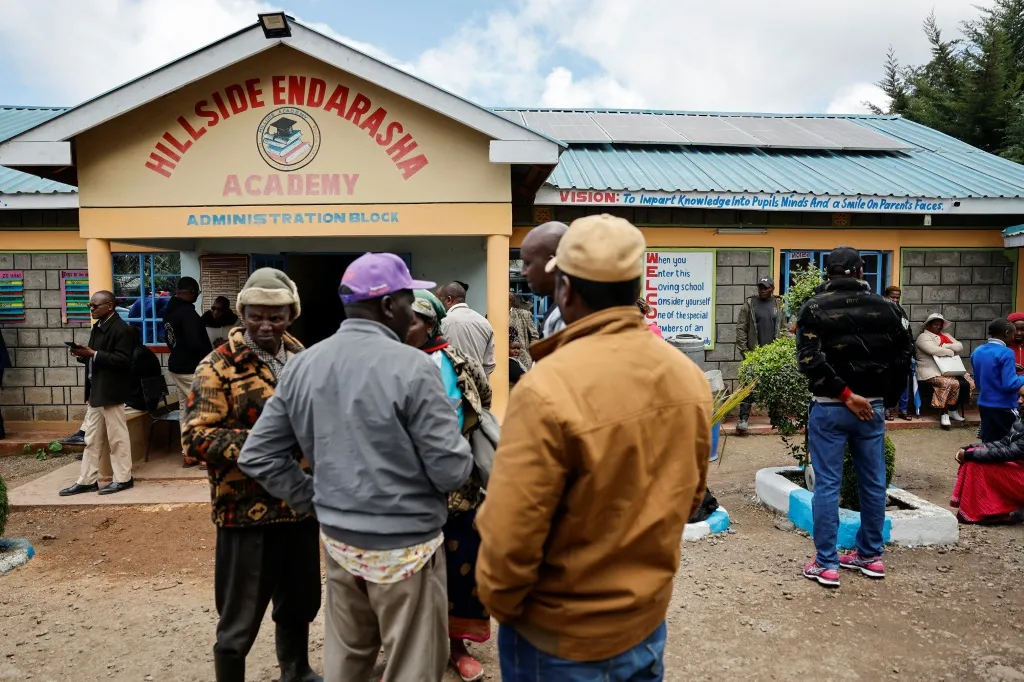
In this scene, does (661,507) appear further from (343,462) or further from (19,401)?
(19,401)

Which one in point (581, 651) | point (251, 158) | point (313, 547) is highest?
point (251, 158)

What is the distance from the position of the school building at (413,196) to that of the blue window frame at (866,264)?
0.03 metres

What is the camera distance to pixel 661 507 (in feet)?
5.62

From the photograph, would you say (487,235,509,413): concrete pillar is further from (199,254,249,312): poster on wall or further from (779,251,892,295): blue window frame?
(779,251,892,295): blue window frame

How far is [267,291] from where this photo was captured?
2.93m

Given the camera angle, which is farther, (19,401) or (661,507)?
(19,401)

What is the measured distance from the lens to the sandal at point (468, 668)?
338 cm

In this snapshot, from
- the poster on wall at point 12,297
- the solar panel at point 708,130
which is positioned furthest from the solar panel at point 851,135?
the poster on wall at point 12,297

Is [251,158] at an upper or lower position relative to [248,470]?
upper

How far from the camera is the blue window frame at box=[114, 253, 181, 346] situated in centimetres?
935

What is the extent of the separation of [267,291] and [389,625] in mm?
1389

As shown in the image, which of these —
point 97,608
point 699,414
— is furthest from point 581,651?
point 97,608

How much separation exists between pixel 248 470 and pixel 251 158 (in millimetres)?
5316

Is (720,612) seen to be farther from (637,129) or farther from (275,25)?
(637,129)
